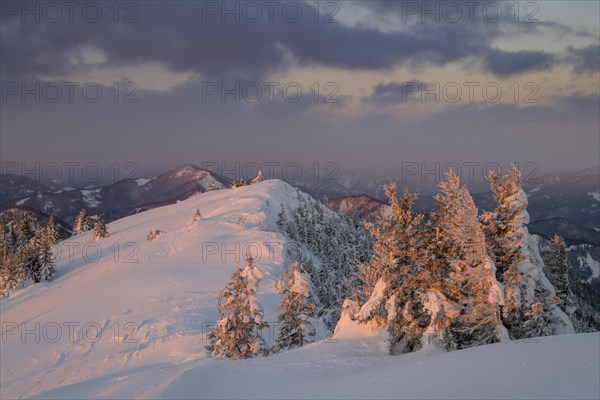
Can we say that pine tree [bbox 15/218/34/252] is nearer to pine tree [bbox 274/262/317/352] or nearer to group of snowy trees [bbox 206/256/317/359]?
group of snowy trees [bbox 206/256/317/359]

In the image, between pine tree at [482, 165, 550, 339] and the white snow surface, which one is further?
pine tree at [482, 165, 550, 339]

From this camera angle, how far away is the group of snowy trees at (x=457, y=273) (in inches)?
683

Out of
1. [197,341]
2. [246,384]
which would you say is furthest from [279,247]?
[246,384]

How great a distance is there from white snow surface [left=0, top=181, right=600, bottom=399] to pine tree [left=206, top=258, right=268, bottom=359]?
1.06 metres

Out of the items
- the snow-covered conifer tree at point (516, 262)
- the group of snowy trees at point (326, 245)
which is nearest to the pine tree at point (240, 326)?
the snow-covered conifer tree at point (516, 262)

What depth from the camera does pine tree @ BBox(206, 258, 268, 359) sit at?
21.5m

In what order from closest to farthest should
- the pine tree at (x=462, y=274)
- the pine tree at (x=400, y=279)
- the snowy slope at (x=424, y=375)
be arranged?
the snowy slope at (x=424, y=375) → the pine tree at (x=462, y=274) → the pine tree at (x=400, y=279)

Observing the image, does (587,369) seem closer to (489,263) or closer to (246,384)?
(489,263)

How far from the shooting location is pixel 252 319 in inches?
873

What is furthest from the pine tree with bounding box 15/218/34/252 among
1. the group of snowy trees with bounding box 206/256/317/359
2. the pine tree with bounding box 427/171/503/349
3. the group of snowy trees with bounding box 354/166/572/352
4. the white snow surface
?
→ the pine tree with bounding box 427/171/503/349

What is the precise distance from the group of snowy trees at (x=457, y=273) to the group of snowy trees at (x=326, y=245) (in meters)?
31.5

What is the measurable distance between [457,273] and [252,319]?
10552 mm

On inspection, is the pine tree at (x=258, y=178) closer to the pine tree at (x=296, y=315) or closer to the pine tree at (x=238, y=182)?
the pine tree at (x=238, y=182)

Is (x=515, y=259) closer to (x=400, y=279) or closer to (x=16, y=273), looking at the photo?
(x=400, y=279)
